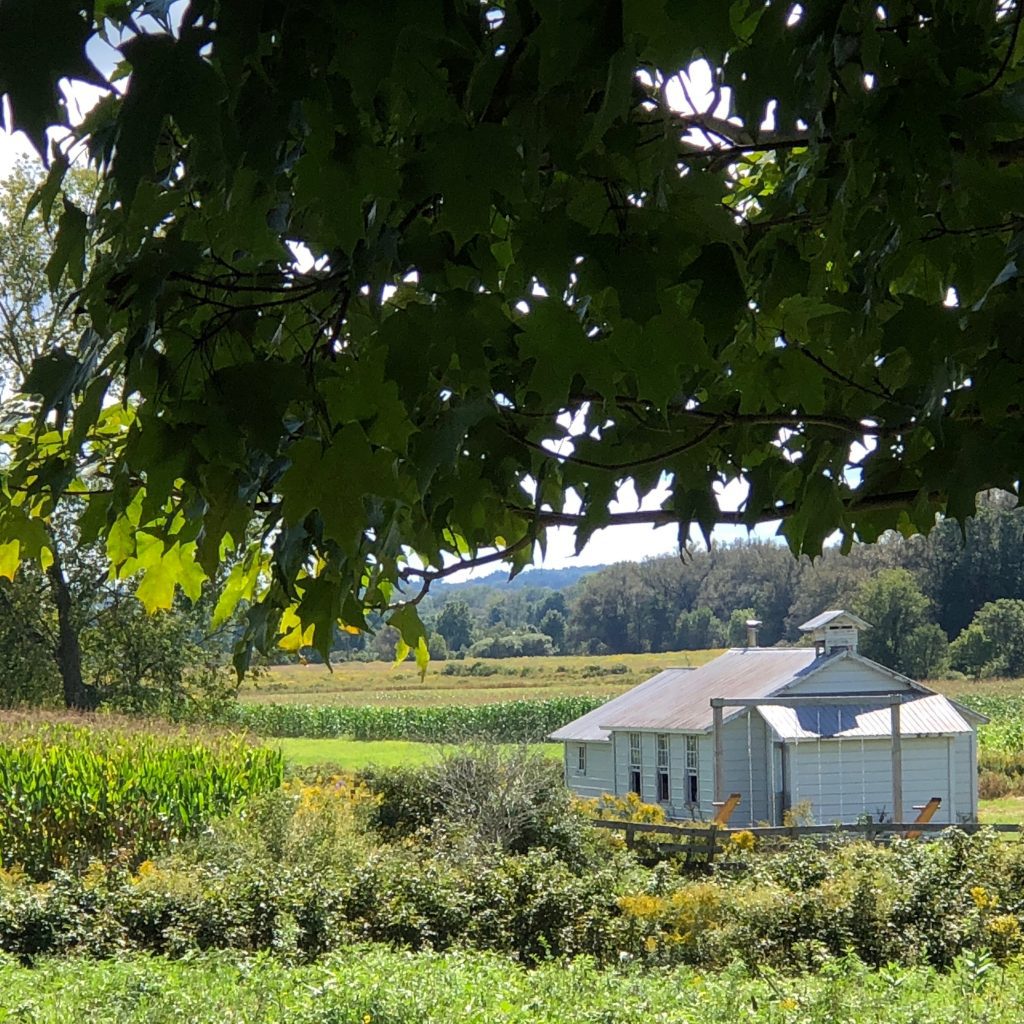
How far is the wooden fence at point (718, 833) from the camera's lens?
10.5 meters

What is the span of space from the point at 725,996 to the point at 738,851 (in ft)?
17.4

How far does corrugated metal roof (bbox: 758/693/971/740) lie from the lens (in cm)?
1576

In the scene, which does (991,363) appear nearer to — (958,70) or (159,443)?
(958,70)

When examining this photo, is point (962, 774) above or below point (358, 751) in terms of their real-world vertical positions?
above

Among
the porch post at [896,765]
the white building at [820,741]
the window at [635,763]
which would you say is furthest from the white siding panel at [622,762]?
the porch post at [896,765]

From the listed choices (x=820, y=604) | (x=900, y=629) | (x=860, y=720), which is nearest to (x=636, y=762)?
(x=860, y=720)

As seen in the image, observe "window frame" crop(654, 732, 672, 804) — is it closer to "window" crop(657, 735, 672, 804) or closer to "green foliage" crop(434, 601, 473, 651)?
"window" crop(657, 735, 672, 804)

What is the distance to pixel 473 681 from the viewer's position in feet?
184

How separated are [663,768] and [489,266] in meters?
17.1

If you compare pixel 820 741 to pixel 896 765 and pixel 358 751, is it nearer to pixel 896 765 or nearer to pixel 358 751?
pixel 896 765

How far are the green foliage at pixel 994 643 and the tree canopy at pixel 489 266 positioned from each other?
5085 cm

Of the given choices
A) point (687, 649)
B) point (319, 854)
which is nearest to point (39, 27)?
point (319, 854)

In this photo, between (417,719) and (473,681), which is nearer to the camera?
(417,719)

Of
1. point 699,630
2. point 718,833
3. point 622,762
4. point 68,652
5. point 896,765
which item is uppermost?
point 68,652
